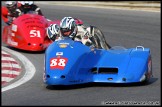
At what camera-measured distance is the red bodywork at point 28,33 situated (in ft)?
43.2

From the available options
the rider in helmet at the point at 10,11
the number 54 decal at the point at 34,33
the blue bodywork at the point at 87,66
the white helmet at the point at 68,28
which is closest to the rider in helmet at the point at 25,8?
the rider in helmet at the point at 10,11

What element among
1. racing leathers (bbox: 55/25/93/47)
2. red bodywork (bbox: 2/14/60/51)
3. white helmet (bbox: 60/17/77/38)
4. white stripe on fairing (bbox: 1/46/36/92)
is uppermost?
white helmet (bbox: 60/17/77/38)

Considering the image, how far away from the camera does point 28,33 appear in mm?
13305

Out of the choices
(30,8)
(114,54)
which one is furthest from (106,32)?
(114,54)

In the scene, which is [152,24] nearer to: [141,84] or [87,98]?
[141,84]

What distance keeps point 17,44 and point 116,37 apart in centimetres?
331

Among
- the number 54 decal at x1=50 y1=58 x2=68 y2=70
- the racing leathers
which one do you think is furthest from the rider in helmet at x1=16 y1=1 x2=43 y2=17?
the number 54 decal at x1=50 y1=58 x2=68 y2=70

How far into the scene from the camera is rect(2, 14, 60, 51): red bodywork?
1316 cm

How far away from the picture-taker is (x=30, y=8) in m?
15.0

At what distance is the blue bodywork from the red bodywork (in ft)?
11.3

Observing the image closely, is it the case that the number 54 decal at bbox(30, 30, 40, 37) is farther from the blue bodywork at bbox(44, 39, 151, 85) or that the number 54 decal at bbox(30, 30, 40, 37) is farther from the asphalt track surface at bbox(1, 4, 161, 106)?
the blue bodywork at bbox(44, 39, 151, 85)

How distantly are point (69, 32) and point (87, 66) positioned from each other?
0.98 m

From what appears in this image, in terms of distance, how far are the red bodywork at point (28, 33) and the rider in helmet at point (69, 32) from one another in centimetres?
254

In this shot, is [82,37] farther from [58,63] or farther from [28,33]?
[28,33]
